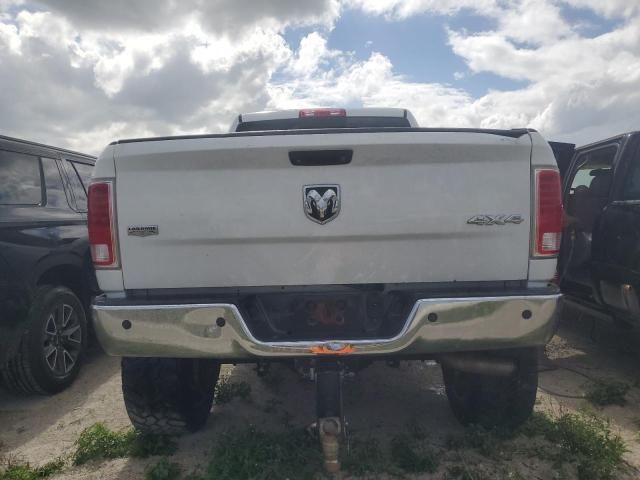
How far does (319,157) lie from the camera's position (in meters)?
2.40

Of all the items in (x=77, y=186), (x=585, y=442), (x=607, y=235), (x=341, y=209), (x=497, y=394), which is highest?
(x=77, y=186)

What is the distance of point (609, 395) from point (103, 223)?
3.69 m

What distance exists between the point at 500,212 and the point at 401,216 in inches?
18.7

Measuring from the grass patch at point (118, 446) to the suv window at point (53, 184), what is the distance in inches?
85.0

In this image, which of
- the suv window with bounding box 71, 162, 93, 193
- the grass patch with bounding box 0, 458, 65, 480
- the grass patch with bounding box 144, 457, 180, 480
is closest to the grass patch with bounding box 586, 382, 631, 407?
the grass patch with bounding box 144, 457, 180, 480

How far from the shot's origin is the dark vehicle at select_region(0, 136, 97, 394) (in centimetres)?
361

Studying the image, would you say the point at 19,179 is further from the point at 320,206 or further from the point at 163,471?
the point at 320,206

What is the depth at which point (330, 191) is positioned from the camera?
2.39 meters

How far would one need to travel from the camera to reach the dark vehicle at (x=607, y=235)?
3717 millimetres

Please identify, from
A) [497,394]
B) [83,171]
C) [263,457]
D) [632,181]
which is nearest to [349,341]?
[263,457]

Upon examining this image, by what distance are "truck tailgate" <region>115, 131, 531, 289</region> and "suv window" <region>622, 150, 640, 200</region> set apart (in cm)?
222

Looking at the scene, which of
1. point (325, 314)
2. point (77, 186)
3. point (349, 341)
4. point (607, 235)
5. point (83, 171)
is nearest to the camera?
point (349, 341)

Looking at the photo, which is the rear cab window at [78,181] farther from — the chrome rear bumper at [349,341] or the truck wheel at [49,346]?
the chrome rear bumper at [349,341]

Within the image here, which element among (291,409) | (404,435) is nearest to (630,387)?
(404,435)
